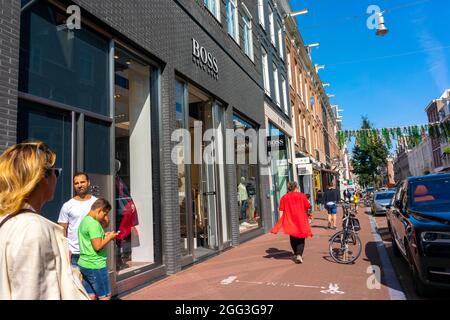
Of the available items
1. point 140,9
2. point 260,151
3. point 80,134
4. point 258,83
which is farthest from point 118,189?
point 258,83

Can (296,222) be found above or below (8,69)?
below

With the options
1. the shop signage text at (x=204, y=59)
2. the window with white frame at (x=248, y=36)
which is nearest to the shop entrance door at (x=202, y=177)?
the shop signage text at (x=204, y=59)

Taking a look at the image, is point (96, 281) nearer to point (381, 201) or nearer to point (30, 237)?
point (30, 237)

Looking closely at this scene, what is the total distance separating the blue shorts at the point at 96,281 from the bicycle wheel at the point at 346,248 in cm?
522

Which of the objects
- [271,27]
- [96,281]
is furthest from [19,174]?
[271,27]

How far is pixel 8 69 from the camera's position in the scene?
3.90m

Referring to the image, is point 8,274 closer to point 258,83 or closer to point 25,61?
point 25,61

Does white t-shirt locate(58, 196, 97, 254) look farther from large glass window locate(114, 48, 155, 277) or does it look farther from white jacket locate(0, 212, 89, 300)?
white jacket locate(0, 212, 89, 300)

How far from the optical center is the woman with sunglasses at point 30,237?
1.46 meters

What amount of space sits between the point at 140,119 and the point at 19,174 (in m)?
5.60

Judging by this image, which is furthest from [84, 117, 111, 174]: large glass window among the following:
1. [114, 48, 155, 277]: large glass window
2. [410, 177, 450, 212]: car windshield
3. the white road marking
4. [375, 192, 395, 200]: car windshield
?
[375, 192, 395, 200]: car windshield

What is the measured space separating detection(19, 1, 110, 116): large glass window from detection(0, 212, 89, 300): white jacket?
10.9 feet

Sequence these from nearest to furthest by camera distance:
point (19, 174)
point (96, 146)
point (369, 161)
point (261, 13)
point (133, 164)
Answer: point (19, 174)
point (96, 146)
point (133, 164)
point (261, 13)
point (369, 161)

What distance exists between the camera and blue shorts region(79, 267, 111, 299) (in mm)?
3773
